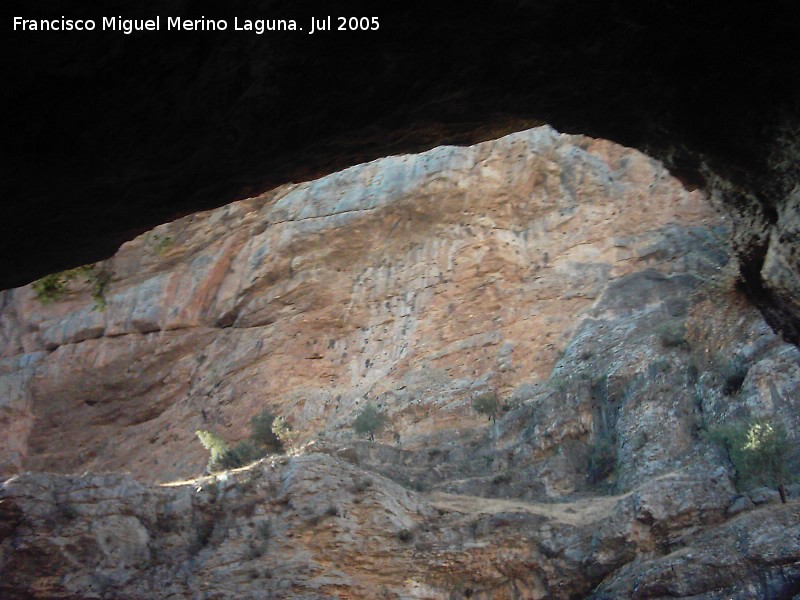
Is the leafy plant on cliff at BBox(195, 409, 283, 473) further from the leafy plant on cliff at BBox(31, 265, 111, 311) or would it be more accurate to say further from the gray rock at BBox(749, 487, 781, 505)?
the leafy plant on cliff at BBox(31, 265, 111, 311)

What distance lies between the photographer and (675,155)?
761 centimetres

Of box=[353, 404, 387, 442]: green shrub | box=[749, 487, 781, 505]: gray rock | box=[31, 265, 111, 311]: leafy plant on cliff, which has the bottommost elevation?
box=[353, 404, 387, 442]: green shrub

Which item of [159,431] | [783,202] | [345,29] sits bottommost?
[159,431]

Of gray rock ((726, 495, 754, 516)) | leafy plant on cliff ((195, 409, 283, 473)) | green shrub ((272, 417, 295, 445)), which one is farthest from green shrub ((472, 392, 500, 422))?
gray rock ((726, 495, 754, 516))

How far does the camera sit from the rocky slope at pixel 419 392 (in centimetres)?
1399

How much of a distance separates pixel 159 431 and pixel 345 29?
22969 mm

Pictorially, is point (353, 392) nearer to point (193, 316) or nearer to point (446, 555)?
point (193, 316)

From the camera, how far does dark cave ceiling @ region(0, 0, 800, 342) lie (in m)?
5.30

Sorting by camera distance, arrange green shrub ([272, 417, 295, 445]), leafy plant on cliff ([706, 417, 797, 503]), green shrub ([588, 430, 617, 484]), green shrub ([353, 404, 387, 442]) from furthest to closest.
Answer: green shrub ([272, 417, 295, 445])
green shrub ([353, 404, 387, 442])
green shrub ([588, 430, 617, 484])
leafy plant on cliff ([706, 417, 797, 503])

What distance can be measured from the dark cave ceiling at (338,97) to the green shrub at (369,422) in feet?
50.7

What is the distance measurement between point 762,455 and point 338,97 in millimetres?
11265

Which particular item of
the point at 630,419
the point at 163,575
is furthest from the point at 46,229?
the point at 630,419

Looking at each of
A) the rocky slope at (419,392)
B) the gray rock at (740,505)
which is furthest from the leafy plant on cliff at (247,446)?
the gray rock at (740,505)

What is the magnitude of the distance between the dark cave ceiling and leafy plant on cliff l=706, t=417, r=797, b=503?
824 centimetres
